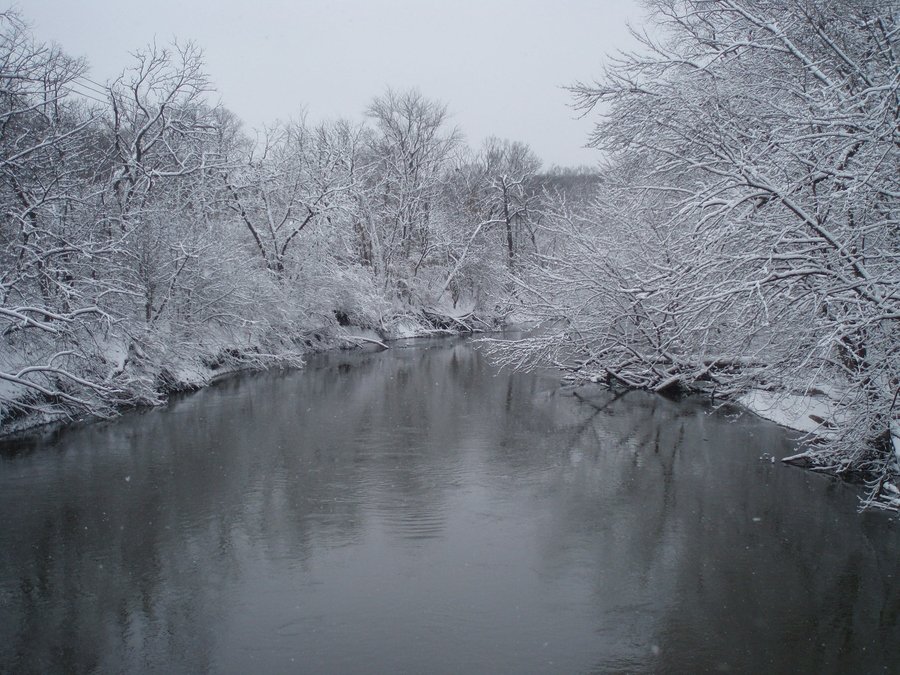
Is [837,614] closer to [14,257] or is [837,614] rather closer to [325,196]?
[14,257]

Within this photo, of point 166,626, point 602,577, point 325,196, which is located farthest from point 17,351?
point 325,196

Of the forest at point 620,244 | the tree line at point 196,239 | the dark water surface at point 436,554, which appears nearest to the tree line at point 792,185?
the forest at point 620,244

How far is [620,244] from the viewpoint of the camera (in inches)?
701

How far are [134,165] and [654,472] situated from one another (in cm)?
1616

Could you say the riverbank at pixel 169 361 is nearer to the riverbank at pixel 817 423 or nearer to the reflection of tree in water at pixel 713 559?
the reflection of tree in water at pixel 713 559

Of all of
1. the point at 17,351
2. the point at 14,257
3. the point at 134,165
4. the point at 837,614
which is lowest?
the point at 837,614

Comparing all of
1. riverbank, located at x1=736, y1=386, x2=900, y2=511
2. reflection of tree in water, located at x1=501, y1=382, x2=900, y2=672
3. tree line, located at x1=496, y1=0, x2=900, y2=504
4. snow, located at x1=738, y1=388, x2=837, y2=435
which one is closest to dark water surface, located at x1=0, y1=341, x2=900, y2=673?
reflection of tree in water, located at x1=501, y1=382, x2=900, y2=672

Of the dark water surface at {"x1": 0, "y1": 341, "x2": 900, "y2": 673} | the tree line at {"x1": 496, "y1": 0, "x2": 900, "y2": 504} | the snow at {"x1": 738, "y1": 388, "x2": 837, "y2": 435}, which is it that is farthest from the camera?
the snow at {"x1": 738, "y1": 388, "x2": 837, "y2": 435}

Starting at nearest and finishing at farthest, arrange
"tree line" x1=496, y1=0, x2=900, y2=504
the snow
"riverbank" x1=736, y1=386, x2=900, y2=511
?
"tree line" x1=496, y1=0, x2=900, y2=504
"riverbank" x1=736, y1=386, x2=900, y2=511
the snow

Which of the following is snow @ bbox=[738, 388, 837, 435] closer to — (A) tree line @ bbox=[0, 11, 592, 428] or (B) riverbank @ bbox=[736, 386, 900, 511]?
(B) riverbank @ bbox=[736, 386, 900, 511]

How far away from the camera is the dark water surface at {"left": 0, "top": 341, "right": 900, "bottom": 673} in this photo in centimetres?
556

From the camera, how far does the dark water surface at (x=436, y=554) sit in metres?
5.56

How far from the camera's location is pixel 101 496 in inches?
370

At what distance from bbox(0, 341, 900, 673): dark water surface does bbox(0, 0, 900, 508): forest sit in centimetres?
191
